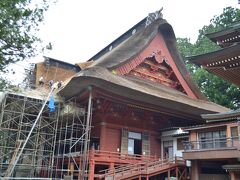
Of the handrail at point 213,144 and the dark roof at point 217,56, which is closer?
the dark roof at point 217,56

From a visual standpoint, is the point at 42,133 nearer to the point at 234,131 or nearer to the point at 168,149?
the point at 168,149

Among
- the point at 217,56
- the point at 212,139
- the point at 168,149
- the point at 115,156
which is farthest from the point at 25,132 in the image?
the point at 217,56

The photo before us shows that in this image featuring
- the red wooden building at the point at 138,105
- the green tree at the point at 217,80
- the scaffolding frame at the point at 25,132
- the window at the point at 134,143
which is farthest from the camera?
the green tree at the point at 217,80

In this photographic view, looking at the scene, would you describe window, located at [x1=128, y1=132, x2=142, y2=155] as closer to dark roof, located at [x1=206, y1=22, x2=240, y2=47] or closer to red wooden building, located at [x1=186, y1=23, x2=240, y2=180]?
red wooden building, located at [x1=186, y1=23, x2=240, y2=180]

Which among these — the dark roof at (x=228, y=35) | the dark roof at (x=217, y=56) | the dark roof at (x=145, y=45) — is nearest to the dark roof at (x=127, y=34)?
the dark roof at (x=145, y=45)

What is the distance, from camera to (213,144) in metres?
13.5

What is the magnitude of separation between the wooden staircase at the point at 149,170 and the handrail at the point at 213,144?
1116mm

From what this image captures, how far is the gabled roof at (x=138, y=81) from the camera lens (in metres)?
12.8

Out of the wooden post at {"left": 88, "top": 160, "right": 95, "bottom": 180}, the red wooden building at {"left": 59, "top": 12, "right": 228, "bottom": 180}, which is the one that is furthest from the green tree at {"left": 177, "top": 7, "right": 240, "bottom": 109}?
the wooden post at {"left": 88, "top": 160, "right": 95, "bottom": 180}

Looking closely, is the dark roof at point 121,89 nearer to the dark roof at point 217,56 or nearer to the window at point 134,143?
the window at point 134,143

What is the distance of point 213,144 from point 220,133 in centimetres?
65

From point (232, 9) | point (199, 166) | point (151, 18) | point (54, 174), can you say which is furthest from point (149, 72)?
point (232, 9)

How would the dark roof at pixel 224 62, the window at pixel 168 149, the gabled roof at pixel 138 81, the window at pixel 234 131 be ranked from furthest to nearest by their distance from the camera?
the window at pixel 168 149 → the gabled roof at pixel 138 81 → the window at pixel 234 131 → the dark roof at pixel 224 62

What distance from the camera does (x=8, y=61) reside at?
834 cm
